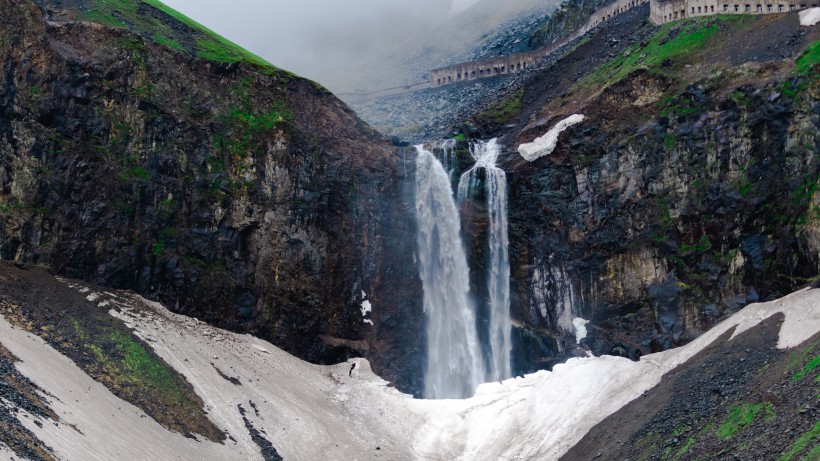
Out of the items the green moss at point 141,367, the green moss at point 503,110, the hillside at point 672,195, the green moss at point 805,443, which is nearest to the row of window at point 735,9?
the hillside at point 672,195

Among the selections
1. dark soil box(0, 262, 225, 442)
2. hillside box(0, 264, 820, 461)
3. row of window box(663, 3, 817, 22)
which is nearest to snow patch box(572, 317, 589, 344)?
hillside box(0, 264, 820, 461)

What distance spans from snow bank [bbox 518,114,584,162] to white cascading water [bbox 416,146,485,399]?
6498 mm

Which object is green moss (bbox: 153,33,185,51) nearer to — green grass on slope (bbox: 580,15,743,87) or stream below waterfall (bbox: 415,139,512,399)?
stream below waterfall (bbox: 415,139,512,399)

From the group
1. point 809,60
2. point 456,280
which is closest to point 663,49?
point 809,60

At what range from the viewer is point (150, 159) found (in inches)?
2258

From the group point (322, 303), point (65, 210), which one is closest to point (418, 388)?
point (322, 303)

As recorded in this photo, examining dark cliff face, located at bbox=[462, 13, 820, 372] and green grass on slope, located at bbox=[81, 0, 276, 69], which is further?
green grass on slope, located at bbox=[81, 0, 276, 69]

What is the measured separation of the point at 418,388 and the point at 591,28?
146 feet

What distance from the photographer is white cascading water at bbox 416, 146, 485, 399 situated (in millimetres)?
59750

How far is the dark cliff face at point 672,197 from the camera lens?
52781 mm

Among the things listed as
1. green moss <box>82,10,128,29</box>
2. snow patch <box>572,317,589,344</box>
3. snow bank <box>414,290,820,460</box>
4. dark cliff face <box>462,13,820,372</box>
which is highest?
green moss <box>82,10,128,29</box>

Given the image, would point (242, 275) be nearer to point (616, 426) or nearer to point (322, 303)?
point (322, 303)

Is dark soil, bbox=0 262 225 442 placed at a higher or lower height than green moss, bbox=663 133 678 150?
lower

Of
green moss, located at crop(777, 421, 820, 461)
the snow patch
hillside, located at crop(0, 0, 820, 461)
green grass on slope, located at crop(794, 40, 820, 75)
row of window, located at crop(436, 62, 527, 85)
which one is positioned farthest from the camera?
row of window, located at crop(436, 62, 527, 85)
